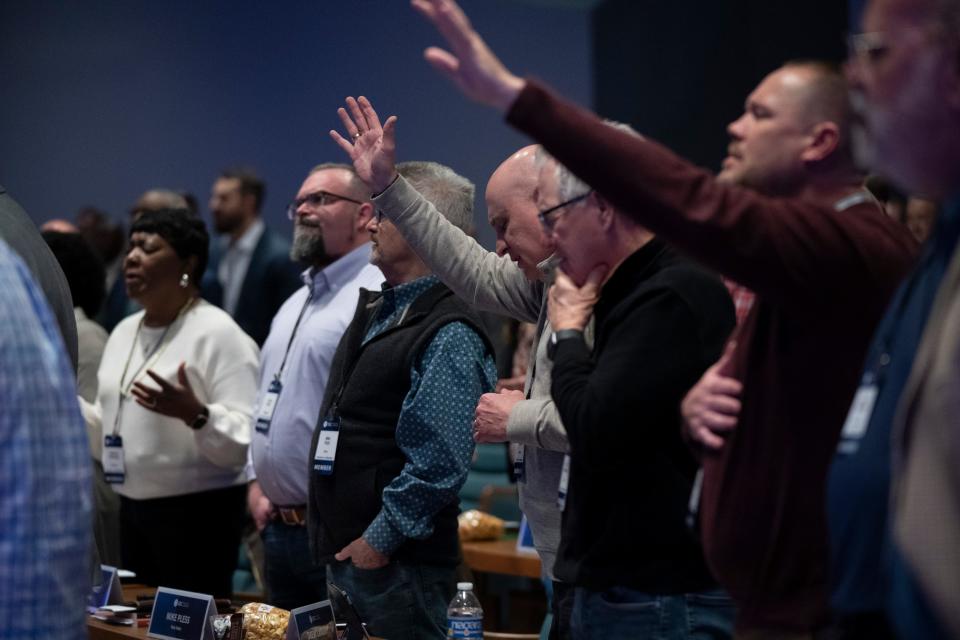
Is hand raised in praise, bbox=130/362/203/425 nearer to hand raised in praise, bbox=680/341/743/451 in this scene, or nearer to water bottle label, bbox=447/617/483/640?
water bottle label, bbox=447/617/483/640

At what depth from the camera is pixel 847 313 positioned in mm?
1484

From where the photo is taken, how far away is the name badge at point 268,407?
340 centimetres

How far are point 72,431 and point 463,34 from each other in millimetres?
Result: 661

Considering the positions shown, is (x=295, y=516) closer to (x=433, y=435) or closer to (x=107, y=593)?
(x=107, y=593)

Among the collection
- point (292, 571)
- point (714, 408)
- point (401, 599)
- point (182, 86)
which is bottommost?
point (292, 571)

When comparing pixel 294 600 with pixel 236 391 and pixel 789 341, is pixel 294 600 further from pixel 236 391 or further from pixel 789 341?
pixel 789 341

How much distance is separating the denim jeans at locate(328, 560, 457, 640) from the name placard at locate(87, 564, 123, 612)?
0.63 metres

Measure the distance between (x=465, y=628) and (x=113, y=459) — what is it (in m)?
1.80

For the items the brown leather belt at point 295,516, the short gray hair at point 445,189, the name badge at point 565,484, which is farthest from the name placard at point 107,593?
the name badge at point 565,484

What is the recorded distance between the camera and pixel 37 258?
2.36 meters

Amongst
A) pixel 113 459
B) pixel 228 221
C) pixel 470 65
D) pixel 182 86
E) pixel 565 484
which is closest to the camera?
pixel 470 65

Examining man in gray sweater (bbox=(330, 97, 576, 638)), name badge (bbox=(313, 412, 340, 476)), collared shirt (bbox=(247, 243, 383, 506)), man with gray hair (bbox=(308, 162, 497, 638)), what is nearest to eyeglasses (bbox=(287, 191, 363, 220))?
collared shirt (bbox=(247, 243, 383, 506))

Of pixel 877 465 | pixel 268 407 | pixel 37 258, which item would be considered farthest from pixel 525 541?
pixel 877 465

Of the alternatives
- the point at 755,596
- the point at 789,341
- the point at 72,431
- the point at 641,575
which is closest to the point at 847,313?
the point at 789,341
